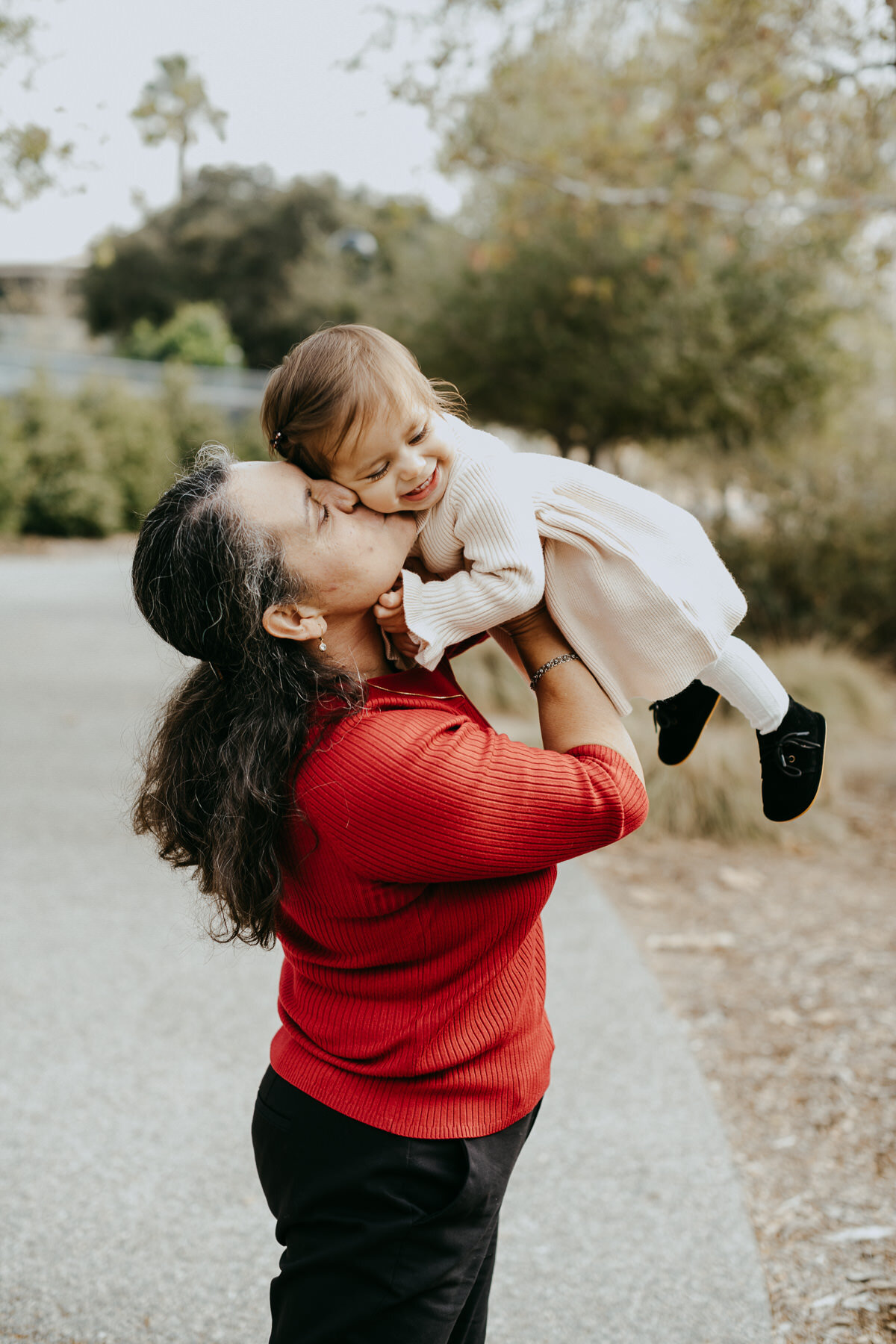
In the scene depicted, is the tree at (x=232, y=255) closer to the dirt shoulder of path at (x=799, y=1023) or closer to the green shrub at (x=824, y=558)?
the green shrub at (x=824, y=558)

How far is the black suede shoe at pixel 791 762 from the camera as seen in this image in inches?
75.4

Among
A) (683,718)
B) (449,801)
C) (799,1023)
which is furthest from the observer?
(799,1023)

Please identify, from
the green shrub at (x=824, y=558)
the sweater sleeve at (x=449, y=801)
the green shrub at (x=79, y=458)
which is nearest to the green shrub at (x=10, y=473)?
the green shrub at (x=79, y=458)

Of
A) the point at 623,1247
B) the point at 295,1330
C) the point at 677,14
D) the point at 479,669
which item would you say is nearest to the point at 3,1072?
the point at 623,1247

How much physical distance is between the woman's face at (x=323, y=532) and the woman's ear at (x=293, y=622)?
0.02m

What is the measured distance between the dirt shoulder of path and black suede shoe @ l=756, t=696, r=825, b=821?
55.5 inches

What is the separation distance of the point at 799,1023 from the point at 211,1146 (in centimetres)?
222

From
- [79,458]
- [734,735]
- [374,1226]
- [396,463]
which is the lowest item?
[79,458]

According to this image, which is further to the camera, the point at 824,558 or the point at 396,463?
the point at 824,558

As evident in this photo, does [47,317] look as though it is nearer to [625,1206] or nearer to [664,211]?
[664,211]

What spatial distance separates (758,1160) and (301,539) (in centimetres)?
268

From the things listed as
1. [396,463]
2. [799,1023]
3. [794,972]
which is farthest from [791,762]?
[794,972]

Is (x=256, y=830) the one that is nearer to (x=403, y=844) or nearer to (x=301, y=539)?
(x=403, y=844)

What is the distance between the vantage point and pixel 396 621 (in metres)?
1.54
